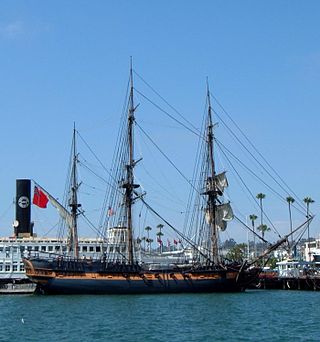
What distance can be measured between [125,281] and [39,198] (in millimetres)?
22811

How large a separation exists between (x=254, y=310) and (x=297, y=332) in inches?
547

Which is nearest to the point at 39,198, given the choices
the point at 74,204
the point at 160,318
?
the point at 74,204

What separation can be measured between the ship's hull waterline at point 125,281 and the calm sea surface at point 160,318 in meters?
3.83

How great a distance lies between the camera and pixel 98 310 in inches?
2191

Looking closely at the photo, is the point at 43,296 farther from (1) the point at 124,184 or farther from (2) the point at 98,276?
(1) the point at 124,184

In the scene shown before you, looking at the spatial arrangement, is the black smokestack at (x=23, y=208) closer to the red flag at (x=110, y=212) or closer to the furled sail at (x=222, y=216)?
the red flag at (x=110, y=212)

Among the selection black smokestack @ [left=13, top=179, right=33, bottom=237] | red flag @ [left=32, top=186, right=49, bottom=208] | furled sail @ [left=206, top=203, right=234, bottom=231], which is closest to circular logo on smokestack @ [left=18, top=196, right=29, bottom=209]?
black smokestack @ [left=13, top=179, right=33, bottom=237]

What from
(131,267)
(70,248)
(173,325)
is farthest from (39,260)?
(173,325)

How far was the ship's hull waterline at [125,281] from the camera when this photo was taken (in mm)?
74375

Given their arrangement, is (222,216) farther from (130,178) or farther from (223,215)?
(130,178)

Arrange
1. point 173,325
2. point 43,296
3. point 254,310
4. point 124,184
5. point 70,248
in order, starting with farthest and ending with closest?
point 70,248
point 124,184
point 43,296
point 254,310
point 173,325

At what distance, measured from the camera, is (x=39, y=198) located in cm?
9250

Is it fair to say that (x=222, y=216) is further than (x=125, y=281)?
Yes

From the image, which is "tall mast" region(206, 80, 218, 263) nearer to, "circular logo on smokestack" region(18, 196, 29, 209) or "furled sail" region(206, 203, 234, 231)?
"furled sail" region(206, 203, 234, 231)
